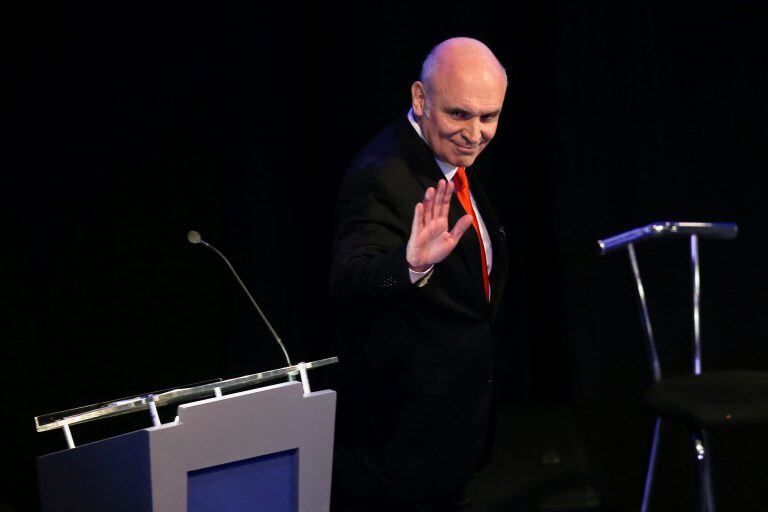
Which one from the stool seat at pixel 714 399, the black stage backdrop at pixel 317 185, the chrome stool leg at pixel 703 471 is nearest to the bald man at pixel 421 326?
the stool seat at pixel 714 399

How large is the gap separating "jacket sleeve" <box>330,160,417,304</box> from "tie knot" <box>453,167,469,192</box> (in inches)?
8.7

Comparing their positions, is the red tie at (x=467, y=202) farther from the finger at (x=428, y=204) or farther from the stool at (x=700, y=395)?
the stool at (x=700, y=395)

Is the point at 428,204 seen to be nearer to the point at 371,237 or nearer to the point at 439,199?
the point at 439,199

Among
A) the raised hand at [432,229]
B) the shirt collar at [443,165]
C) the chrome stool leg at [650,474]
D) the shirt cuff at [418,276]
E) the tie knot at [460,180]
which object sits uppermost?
the shirt collar at [443,165]

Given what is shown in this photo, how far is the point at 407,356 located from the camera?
7.45 ft

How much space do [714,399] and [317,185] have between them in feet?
4.87

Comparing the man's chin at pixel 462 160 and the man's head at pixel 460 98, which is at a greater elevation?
the man's head at pixel 460 98

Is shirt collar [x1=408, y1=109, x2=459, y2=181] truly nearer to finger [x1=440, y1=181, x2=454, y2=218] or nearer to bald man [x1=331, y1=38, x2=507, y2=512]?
bald man [x1=331, y1=38, x2=507, y2=512]

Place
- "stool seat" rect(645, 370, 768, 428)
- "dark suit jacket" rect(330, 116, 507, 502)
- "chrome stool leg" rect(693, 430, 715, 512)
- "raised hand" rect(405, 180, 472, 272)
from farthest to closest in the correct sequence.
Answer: "chrome stool leg" rect(693, 430, 715, 512) < "stool seat" rect(645, 370, 768, 428) < "dark suit jacket" rect(330, 116, 507, 502) < "raised hand" rect(405, 180, 472, 272)

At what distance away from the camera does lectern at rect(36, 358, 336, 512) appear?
1588 millimetres

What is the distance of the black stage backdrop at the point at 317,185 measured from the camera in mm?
2879

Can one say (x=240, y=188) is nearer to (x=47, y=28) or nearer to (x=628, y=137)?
(x=47, y=28)

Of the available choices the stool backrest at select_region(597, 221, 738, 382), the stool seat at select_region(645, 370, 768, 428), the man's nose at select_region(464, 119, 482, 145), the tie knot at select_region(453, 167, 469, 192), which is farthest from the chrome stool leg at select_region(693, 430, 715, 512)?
the man's nose at select_region(464, 119, 482, 145)

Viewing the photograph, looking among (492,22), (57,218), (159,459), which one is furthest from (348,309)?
(492,22)
